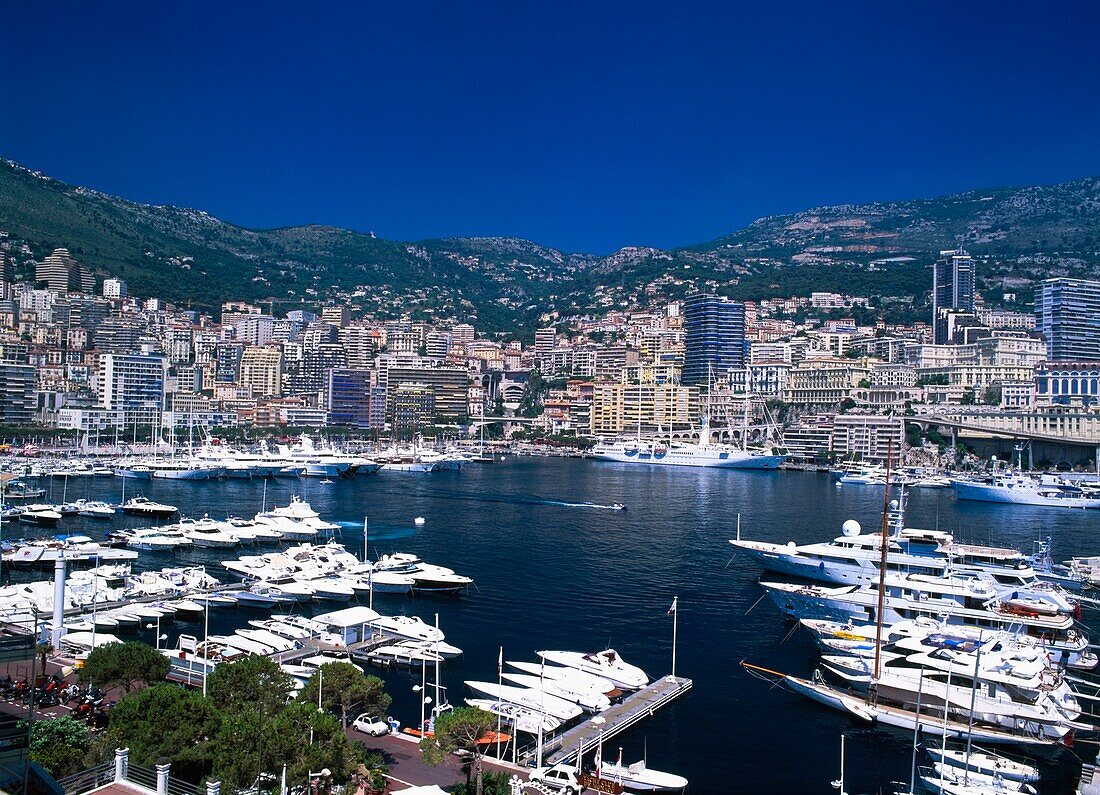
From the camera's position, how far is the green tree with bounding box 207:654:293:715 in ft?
46.8

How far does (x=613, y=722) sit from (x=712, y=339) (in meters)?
103

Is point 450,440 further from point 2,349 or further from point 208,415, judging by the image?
point 2,349

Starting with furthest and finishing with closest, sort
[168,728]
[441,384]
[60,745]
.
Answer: [441,384]
[168,728]
[60,745]

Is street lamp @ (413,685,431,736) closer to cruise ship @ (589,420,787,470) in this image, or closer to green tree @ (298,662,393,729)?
green tree @ (298,662,393,729)

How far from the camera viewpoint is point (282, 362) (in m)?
121

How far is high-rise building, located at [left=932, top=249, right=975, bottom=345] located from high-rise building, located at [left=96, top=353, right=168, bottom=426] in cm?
9108

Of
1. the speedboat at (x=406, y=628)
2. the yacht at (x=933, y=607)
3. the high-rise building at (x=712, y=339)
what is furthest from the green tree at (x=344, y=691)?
the high-rise building at (x=712, y=339)

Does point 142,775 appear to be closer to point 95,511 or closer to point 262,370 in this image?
point 95,511

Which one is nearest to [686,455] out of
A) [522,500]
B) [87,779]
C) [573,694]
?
[522,500]

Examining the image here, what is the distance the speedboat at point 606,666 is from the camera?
19.3 meters

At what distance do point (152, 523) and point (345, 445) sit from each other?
52.5 m

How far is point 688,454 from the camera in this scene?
9000 centimetres

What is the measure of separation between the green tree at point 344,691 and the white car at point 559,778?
3.11 metres

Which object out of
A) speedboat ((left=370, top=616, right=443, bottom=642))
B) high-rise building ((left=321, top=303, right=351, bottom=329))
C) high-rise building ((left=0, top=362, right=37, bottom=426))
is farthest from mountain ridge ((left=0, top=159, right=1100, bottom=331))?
speedboat ((left=370, top=616, right=443, bottom=642))
